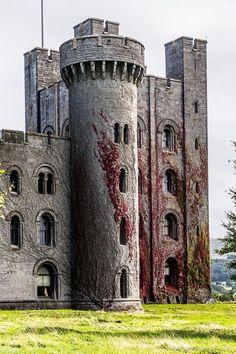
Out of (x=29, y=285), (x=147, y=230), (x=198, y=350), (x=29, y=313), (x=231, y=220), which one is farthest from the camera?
(x=147, y=230)

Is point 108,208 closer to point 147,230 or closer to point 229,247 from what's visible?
point 147,230

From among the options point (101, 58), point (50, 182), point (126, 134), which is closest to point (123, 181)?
point (126, 134)

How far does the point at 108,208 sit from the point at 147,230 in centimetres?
1004

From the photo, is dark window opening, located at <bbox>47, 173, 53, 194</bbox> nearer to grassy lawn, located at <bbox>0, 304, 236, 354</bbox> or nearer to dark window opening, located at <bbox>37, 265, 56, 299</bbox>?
dark window opening, located at <bbox>37, 265, 56, 299</bbox>

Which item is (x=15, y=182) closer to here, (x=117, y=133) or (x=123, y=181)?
(x=123, y=181)

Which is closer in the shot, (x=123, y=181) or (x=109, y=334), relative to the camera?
(x=109, y=334)

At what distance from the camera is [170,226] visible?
204 ft

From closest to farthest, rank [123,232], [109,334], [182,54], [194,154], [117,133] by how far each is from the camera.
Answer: [109,334] → [123,232] → [117,133] → [194,154] → [182,54]

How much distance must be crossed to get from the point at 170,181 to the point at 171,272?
6662 mm

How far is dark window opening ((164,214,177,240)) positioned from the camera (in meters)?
61.8

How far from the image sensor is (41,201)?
51.3 meters

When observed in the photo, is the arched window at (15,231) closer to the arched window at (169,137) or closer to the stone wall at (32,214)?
the stone wall at (32,214)

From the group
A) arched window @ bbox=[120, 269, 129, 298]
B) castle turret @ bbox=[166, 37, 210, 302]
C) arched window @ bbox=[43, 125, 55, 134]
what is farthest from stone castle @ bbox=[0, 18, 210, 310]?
castle turret @ bbox=[166, 37, 210, 302]

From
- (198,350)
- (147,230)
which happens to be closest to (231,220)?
(198,350)
